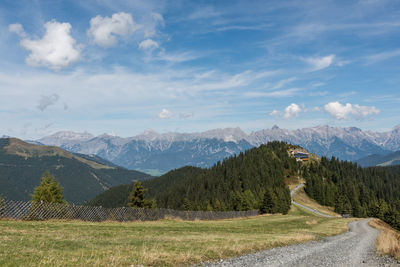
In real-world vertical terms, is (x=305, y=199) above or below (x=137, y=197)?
below

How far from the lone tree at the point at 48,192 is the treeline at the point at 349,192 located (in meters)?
120

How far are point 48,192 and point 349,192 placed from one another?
15531cm

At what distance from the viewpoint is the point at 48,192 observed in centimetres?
5612

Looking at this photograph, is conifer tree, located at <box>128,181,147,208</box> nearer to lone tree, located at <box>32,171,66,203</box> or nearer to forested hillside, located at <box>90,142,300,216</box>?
lone tree, located at <box>32,171,66,203</box>

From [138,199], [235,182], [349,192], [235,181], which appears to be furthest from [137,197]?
[349,192]

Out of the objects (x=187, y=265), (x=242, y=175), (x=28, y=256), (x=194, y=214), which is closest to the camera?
(x=28, y=256)

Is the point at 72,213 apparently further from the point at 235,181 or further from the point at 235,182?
the point at 235,181

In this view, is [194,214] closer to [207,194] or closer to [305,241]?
[305,241]

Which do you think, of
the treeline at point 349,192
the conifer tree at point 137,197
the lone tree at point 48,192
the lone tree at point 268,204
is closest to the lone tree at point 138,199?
the conifer tree at point 137,197

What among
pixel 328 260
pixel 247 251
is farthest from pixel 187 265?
pixel 328 260

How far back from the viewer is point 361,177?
A: 649ft

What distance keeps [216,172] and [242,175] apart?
2428 cm

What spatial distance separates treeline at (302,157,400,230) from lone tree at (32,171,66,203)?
4721 inches

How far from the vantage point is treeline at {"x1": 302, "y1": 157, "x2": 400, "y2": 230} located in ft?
419
